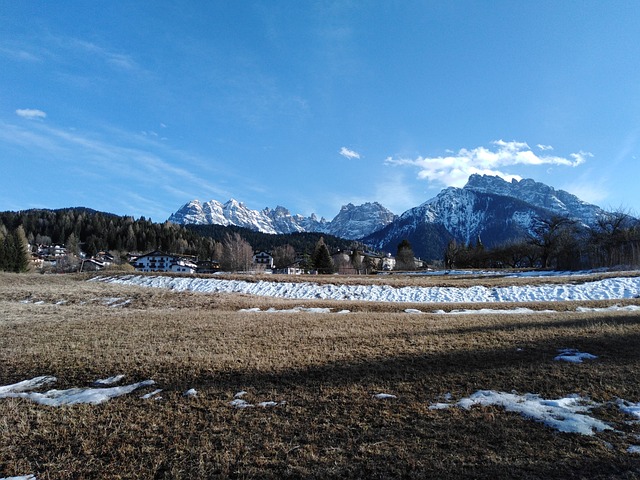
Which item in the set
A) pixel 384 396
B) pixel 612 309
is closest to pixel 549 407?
pixel 384 396

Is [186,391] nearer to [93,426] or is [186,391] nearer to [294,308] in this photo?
[93,426]

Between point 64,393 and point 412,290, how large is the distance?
31307 mm

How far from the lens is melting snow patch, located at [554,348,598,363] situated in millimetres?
10961

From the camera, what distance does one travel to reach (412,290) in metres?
36.0

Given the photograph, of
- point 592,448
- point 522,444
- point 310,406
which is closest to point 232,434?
point 310,406

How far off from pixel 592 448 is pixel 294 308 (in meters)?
21.1

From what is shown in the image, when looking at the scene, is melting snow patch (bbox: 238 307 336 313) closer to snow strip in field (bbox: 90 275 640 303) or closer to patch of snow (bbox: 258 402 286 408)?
snow strip in field (bbox: 90 275 640 303)

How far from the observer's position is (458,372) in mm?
10055

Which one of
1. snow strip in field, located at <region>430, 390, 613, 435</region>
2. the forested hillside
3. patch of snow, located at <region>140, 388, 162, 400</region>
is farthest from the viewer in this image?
the forested hillside

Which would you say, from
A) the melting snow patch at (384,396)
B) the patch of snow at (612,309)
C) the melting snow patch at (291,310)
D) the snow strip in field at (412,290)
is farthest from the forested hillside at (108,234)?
the melting snow patch at (384,396)

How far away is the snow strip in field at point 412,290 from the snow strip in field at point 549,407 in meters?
23.6

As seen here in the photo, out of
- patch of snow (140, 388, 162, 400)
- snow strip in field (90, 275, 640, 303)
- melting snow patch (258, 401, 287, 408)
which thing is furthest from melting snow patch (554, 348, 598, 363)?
snow strip in field (90, 275, 640, 303)

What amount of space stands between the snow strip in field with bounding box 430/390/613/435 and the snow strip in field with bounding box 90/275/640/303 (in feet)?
77.5

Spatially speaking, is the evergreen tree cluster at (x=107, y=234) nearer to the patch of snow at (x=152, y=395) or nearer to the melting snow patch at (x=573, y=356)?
the patch of snow at (x=152, y=395)
